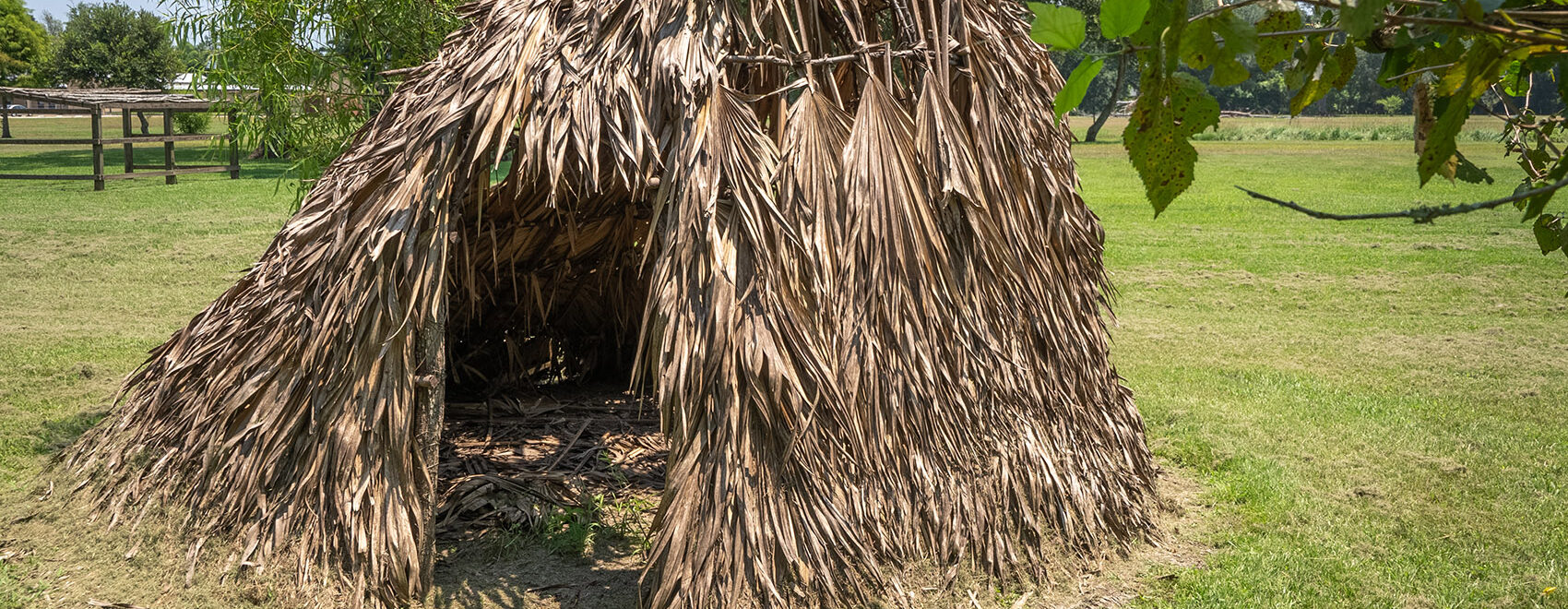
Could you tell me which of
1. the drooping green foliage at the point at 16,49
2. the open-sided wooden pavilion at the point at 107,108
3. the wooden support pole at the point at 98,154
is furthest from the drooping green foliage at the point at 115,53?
the wooden support pole at the point at 98,154

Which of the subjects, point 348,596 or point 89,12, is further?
point 89,12

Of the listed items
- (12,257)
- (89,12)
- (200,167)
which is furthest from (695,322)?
(89,12)

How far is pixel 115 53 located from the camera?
43594 mm

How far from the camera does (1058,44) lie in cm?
132

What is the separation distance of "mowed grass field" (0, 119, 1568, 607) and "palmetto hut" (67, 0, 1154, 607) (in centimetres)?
69

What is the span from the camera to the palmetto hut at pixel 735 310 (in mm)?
3721

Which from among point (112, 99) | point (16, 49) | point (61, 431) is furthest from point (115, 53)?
point (61, 431)

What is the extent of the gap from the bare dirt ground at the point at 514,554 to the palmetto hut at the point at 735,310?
0.41 feet

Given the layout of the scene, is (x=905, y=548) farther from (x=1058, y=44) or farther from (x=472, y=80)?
(x=1058, y=44)

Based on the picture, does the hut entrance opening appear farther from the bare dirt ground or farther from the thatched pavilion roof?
the thatched pavilion roof

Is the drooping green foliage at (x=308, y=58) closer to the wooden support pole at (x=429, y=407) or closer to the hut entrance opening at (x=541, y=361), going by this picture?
the hut entrance opening at (x=541, y=361)

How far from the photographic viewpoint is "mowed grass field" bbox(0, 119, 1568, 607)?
4.90 metres

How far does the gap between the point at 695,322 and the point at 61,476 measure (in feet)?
11.3

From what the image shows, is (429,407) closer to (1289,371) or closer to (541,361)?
(541,361)
